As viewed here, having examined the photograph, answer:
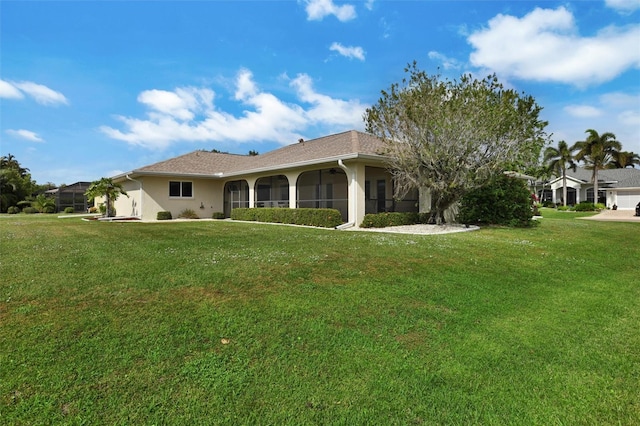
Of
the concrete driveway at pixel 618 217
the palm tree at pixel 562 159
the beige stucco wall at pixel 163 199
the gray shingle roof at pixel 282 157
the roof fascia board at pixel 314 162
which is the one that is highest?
the palm tree at pixel 562 159

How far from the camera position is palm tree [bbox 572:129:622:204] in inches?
1467

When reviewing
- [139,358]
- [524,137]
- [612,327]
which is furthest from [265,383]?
[524,137]

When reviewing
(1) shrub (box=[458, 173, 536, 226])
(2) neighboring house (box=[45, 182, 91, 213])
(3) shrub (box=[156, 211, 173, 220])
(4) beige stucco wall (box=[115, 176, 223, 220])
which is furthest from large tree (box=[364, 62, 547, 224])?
(2) neighboring house (box=[45, 182, 91, 213])

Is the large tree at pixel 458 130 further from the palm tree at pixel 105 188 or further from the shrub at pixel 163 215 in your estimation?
the palm tree at pixel 105 188

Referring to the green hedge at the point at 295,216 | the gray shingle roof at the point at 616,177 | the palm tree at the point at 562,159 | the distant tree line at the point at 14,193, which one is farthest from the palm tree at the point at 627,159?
the distant tree line at the point at 14,193

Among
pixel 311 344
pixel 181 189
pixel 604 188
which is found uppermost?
pixel 604 188

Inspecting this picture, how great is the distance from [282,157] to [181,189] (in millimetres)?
7281

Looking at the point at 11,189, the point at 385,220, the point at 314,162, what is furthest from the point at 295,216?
the point at 11,189

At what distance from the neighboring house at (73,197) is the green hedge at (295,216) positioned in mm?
23923

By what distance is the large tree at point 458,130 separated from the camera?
12695 mm

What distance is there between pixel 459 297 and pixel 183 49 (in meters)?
14.1

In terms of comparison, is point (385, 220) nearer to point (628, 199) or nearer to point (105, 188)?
point (105, 188)

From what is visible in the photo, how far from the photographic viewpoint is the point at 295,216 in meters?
16.5

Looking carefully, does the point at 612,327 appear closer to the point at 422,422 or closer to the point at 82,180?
the point at 422,422
